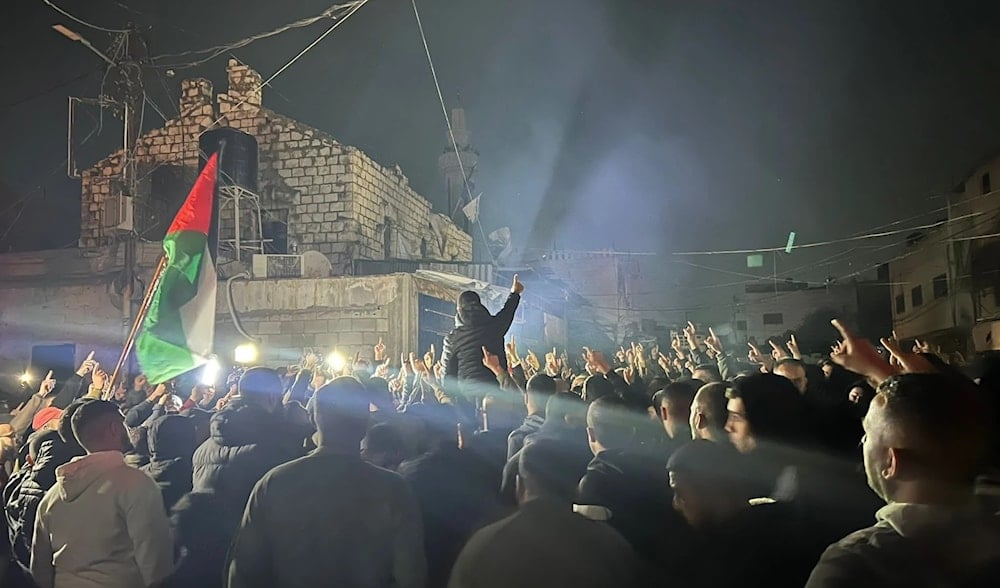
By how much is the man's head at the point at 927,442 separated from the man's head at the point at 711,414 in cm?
120

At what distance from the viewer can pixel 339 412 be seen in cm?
308

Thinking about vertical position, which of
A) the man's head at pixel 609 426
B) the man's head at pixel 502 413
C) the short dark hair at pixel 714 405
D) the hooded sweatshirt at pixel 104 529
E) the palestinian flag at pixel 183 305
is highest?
the palestinian flag at pixel 183 305

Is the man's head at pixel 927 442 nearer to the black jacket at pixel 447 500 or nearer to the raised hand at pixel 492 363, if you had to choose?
the black jacket at pixel 447 500

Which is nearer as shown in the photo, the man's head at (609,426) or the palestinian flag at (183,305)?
the man's head at (609,426)

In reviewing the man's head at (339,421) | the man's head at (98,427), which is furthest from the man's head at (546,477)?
the man's head at (98,427)

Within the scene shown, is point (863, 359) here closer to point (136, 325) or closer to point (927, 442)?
point (927, 442)

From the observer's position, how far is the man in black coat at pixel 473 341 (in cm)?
635

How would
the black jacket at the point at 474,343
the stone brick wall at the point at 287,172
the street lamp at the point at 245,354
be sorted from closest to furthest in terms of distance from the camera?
the black jacket at the point at 474,343 → the street lamp at the point at 245,354 → the stone brick wall at the point at 287,172

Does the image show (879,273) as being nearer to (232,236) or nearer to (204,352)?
(232,236)

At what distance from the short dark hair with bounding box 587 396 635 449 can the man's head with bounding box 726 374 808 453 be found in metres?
0.71

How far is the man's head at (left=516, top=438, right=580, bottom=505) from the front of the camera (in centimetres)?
244

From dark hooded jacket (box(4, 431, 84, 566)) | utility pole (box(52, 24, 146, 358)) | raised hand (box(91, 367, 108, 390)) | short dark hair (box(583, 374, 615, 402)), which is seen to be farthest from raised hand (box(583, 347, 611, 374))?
utility pole (box(52, 24, 146, 358))

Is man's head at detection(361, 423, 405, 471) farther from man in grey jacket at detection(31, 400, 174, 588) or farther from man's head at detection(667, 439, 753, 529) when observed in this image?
man's head at detection(667, 439, 753, 529)

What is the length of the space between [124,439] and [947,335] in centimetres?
3327
